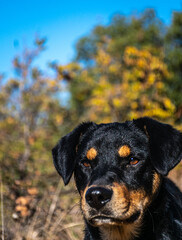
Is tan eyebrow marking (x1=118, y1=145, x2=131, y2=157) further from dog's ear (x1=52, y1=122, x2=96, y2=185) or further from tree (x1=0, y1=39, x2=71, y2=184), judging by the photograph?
tree (x1=0, y1=39, x2=71, y2=184)

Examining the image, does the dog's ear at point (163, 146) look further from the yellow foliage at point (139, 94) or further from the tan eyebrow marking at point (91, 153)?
the yellow foliage at point (139, 94)

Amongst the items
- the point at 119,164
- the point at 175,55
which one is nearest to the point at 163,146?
the point at 119,164

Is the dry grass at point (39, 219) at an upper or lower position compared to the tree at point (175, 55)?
lower

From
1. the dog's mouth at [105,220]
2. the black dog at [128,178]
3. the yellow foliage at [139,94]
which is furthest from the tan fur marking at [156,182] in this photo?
the yellow foliage at [139,94]

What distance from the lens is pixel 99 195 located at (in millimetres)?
3090

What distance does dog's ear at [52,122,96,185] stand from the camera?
393 cm

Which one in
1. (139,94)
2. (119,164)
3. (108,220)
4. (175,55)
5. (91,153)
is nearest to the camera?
(108,220)

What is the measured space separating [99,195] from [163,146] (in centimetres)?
99

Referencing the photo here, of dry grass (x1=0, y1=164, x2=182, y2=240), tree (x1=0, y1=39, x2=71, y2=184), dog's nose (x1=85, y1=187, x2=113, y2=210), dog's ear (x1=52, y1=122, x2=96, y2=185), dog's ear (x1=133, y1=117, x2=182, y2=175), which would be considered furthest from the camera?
tree (x1=0, y1=39, x2=71, y2=184)

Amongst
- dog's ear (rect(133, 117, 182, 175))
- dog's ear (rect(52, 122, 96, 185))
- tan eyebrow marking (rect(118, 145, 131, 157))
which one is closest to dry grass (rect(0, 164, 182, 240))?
dog's ear (rect(52, 122, 96, 185))

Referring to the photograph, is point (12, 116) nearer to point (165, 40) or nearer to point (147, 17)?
point (165, 40)

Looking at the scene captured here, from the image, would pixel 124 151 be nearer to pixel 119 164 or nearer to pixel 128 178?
pixel 119 164

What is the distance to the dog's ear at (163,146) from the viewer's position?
346 cm

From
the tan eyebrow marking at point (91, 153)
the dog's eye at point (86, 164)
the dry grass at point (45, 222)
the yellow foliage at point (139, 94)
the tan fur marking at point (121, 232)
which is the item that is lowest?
the dry grass at point (45, 222)
